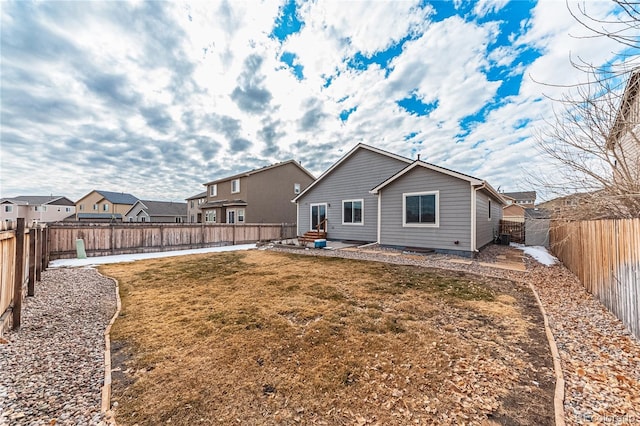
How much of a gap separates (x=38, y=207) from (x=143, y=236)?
53414 millimetres

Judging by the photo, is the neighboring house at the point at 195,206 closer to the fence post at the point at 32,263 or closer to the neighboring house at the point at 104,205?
the neighboring house at the point at 104,205

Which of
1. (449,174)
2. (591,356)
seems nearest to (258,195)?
(449,174)

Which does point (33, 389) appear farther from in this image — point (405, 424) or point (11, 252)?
point (405, 424)

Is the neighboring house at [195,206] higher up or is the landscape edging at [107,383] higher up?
the neighboring house at [195,206]

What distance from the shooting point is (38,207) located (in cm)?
4512

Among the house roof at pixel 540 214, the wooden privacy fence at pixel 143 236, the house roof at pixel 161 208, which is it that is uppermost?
the house roof at pixel 161 208

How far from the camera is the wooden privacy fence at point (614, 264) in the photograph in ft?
11.4

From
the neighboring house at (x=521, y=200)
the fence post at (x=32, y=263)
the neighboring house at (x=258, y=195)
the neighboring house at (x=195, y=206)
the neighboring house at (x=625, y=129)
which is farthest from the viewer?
the neighboring house at (x=195, y=206)

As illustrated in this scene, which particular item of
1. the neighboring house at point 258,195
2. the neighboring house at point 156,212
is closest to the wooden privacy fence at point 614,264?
the neighboring house at point 258,195

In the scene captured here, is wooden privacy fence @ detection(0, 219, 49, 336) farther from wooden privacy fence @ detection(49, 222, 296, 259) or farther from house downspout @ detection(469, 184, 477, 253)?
house downspout @ detection(469, 184, 477, 253)

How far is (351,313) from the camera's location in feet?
14.3

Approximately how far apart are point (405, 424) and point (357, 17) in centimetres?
1171

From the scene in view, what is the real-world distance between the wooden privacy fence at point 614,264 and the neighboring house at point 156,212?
42015 millimetres

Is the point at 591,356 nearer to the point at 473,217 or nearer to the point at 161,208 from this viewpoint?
the point at 473,217
